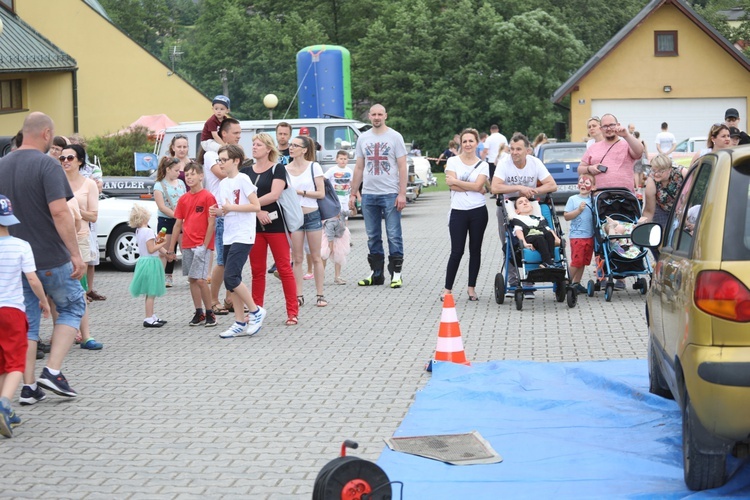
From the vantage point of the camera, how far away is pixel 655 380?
7719 millimetres

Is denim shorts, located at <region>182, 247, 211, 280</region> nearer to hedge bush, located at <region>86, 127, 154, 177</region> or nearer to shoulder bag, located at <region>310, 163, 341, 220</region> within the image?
shoulder bag, located at <region>310, 163, 341, 220</region>

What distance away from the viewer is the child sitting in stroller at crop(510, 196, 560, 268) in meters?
12.6

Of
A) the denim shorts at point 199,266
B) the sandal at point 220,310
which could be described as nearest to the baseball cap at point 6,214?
the denim shorts at point 199,266

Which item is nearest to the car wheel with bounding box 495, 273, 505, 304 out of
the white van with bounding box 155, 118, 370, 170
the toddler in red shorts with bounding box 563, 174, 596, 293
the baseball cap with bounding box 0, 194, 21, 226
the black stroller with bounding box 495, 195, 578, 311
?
the black stroller with bounding box 495, 195, 578, 311

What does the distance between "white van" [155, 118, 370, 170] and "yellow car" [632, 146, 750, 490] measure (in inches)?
713

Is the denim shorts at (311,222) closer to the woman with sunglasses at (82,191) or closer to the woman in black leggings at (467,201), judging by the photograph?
the woman in black leggings at (467,201)

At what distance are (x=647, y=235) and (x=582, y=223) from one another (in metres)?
6.08

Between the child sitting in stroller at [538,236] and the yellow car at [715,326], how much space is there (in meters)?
6.56

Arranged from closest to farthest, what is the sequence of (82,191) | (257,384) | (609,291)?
(257,384), (82,191), (609,291)

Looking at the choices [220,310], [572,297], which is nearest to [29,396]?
[220,310]

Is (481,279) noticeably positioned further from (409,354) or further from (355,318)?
(409,354)

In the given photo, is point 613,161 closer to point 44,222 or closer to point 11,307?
point 44,222

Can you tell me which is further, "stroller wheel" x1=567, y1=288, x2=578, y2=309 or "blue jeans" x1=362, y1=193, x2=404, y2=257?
"blue jeans" x1=362, y1=193, x2=404, y2=257

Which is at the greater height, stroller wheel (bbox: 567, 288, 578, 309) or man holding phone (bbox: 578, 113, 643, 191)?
man holding phone (bbox: 578, 113, 643, 191)
